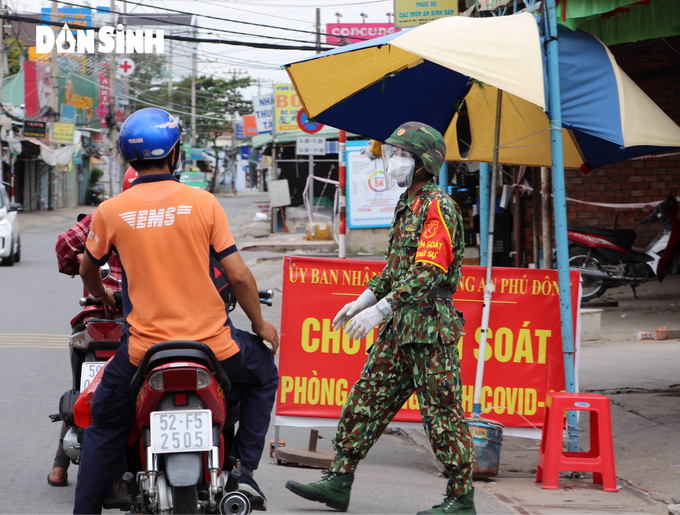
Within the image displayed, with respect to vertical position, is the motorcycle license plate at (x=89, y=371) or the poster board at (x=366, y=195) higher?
the poster board at (x=366, y=195)

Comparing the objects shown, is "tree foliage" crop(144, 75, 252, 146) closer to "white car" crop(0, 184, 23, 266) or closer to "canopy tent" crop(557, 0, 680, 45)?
"white car" crop(0, 184, 23, 266)

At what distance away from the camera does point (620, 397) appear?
6355 mm

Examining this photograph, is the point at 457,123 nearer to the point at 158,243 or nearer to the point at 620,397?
the point at 620,397

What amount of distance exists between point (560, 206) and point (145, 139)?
Result: 271 cm

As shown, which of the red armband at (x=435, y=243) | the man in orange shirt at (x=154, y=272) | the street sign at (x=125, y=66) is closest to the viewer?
the man in orange shirt at (x=154, y=272)

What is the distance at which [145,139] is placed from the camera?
2996 mm

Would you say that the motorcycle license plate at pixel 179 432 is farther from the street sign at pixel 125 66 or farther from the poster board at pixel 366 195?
the street sign at pixel 125 66

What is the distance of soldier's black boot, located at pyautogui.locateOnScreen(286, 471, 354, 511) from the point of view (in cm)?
387

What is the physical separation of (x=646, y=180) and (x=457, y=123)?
699 centimetres

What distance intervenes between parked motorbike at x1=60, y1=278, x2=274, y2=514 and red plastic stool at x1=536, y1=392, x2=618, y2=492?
88.3 inches

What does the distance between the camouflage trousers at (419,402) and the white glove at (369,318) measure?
266mm

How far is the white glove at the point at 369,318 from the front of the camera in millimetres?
3580

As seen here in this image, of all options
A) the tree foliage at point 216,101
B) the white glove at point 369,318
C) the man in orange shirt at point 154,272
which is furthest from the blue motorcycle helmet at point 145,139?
the tree foliage at point 216,101

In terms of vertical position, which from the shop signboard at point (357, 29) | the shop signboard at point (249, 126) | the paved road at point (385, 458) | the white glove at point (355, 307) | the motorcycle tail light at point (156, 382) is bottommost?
the paved road at point (385, 458)
